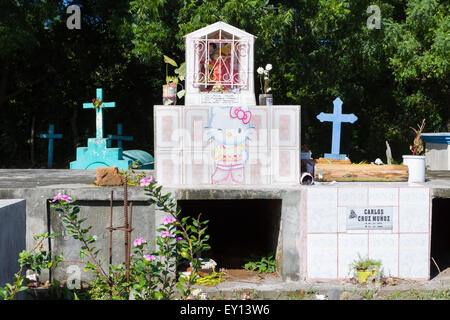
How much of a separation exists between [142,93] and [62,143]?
11.6ft

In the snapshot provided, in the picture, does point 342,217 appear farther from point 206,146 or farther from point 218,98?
point 218,98

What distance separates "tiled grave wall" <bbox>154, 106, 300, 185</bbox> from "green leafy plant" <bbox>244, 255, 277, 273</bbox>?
1.45m

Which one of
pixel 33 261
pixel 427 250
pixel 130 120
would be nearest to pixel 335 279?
pixel 427 250

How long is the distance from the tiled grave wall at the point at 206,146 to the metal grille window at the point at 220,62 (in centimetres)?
82

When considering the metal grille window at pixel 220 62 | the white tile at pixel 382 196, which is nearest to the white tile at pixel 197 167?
the metal grille window at pixel 220 62

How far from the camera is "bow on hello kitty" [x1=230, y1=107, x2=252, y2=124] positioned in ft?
22.5

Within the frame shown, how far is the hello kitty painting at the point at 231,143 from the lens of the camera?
687 centimetres

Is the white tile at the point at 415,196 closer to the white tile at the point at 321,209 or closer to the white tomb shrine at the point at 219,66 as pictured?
the white tile at the point at 321,209

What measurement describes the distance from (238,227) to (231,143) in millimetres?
3794

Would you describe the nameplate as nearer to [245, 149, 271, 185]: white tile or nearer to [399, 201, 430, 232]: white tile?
[245, 149, 271, 185]: white tile

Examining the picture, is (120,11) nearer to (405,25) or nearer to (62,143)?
(62,143)

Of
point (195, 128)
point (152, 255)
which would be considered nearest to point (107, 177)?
point (195, 128)

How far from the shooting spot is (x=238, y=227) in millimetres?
10266

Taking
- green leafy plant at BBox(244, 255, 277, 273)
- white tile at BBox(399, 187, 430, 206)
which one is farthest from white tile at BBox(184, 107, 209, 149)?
white tile at BBox(399, 187, 430, 206)
